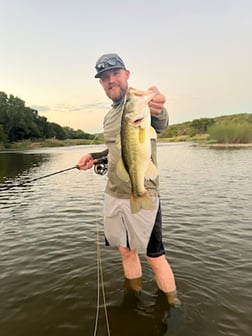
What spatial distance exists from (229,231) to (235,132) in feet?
175

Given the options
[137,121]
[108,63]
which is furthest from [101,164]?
[137,121]

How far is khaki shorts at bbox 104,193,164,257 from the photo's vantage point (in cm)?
410

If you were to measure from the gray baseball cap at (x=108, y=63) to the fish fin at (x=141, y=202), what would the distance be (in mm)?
1576

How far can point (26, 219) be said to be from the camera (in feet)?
33.2

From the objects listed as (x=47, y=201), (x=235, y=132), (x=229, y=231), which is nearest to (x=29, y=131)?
(x=235, y=132)

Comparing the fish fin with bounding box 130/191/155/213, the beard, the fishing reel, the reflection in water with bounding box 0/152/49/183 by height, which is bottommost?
the reflection in water with bounding box 0/152/49/183

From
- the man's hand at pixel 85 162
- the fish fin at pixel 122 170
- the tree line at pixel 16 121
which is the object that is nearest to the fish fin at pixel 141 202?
the fish fin at pixel 122 170

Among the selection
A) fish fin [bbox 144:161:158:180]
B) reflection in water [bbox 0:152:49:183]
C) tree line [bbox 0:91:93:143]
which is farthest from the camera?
tree line [bbox 0:91:93:143]

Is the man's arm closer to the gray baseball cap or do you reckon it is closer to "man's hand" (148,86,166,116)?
"man's hand" (148,86,166,116)

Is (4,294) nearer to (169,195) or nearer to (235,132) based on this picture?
(169,195)

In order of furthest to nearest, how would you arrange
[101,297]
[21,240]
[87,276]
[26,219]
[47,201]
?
[47,201], [26,219], [21,240], [87,276], [101,297]

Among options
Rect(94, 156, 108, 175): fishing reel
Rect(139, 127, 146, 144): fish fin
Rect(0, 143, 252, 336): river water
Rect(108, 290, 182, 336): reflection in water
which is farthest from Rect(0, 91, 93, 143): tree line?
Rect(139, 127, 146, 144): fish fin

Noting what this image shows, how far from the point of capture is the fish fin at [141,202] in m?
3.81

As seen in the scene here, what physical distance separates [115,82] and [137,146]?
3.68 feet
